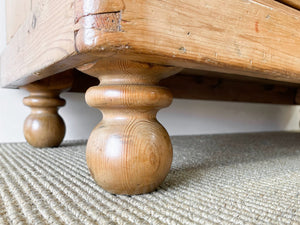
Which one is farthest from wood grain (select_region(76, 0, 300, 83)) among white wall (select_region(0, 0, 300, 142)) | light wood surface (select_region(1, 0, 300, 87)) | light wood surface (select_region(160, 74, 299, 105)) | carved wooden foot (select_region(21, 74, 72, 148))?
white wall (select_region(0, 0, 300, 142))

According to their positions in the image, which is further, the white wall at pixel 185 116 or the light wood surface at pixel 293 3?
the white wall at pixel 185 116

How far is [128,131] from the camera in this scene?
362 mm

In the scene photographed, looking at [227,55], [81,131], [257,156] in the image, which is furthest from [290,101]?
[227,55]

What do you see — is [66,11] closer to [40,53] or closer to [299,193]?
[40,53]

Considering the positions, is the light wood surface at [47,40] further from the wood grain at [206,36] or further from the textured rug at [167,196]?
the textured rug at [167,196]

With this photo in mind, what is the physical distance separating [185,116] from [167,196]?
1000 mm

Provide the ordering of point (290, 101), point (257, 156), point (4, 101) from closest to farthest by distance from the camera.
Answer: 1. point (257, 156)
2. point (4, 101)
3. point (290, 101)

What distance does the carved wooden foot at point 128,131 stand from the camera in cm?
36

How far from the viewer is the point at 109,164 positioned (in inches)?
14.2

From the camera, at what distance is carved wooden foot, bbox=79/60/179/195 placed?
356mm

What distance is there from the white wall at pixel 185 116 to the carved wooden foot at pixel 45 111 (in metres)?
0.26

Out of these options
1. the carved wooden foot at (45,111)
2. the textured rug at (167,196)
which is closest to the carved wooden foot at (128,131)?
the textured rug at (167,196)

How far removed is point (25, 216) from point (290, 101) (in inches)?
61.2

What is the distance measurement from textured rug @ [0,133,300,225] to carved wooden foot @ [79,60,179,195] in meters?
0.03
